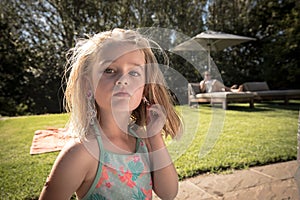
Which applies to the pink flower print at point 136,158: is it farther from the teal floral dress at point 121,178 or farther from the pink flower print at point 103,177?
the pink flower print at point 103,177

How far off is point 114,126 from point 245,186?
1.14 m

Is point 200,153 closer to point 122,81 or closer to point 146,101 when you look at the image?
point 146,101

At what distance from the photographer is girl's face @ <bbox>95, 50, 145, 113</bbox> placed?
0.91m

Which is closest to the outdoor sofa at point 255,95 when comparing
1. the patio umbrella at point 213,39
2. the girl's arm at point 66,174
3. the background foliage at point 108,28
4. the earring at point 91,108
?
the patio umbrella at point 213,39

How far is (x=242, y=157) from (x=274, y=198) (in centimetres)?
83

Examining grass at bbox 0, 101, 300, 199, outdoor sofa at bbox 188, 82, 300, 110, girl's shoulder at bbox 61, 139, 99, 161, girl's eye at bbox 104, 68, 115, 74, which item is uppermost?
girl's eye at bbox 104, 68, 115, 74

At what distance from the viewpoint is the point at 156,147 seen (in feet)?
3.53

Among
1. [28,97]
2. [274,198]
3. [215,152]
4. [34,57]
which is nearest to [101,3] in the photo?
[34,57]

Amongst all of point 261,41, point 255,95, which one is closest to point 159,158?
point 255,95

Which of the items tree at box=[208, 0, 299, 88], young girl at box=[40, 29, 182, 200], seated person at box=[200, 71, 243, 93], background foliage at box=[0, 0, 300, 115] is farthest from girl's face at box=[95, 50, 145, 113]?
tree at box=[208, 0, 299, 88]

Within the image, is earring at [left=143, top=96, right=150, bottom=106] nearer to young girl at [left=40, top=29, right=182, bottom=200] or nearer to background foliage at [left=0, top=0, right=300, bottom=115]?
young girl at [left=40, top=29, right=182, bottom=200]

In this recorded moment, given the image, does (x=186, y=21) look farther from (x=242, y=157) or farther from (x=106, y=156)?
(x=106, y=156)

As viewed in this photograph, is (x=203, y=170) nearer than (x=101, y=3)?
Yes

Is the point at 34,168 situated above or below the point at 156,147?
below
